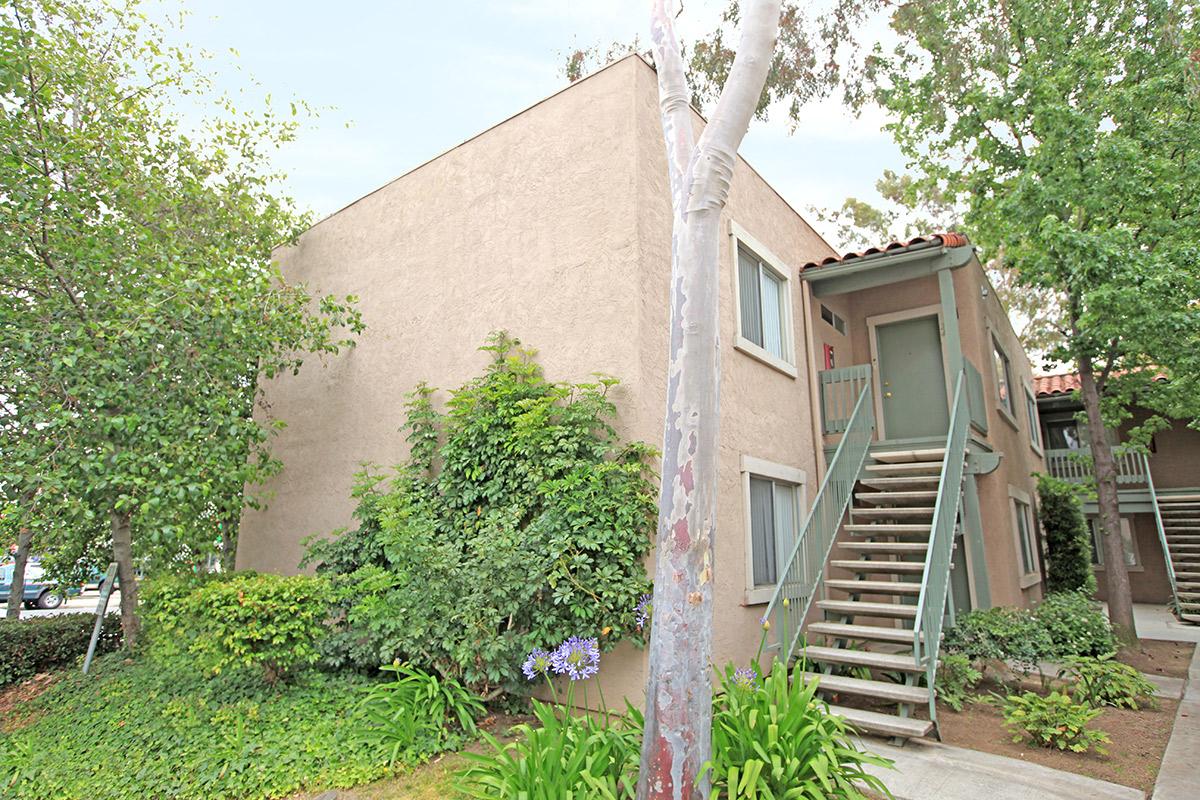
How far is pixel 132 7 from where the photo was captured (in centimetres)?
852

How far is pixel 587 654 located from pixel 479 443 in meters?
2.75

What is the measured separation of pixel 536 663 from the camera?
16.3ft

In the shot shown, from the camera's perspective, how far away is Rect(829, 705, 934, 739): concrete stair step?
550cm

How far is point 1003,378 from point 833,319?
4.30 metres

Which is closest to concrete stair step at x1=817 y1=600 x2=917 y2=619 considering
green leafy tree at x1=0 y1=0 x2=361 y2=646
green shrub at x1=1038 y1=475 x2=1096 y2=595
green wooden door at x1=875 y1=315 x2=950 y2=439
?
green wooden door at x1=875 y1=315 x2=950 y2=439

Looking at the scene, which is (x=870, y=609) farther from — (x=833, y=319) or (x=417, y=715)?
(x=833, y=319)

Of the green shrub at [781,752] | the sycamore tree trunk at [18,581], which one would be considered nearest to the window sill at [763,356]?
the green shrub at [781,752]

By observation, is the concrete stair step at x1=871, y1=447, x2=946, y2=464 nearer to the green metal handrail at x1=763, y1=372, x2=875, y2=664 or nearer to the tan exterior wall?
→ the green metal handrail at x1=763, y1=372, x2=875, y2=664

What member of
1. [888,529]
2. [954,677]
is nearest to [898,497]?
[888,529]

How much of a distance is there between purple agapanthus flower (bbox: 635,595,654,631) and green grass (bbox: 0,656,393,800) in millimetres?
2220

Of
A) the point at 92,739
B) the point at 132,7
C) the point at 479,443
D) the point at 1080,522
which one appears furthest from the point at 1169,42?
the point at 92,739

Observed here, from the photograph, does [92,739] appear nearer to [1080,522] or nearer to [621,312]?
[621,312]

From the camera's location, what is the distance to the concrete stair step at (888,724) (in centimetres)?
550

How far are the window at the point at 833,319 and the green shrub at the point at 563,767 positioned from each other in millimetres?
7817
